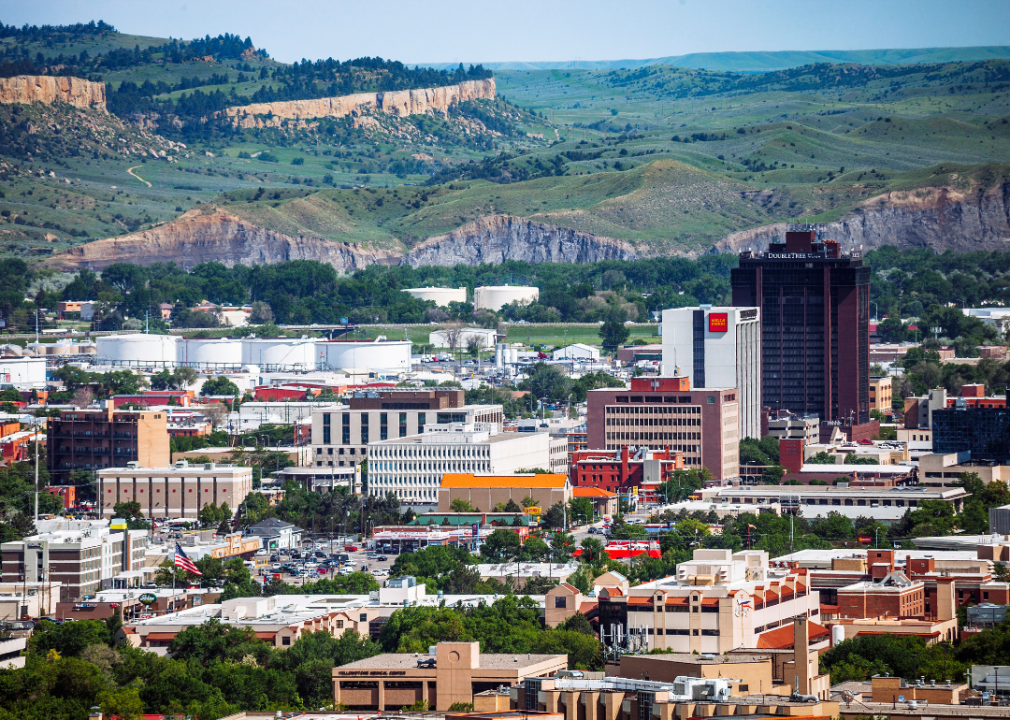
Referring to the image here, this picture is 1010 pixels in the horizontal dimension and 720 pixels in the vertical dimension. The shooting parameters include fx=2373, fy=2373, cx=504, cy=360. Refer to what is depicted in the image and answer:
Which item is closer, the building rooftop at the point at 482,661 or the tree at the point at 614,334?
the building rooftop at the point at 482,661

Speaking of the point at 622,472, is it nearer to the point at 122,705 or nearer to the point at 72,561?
the point at 72,561

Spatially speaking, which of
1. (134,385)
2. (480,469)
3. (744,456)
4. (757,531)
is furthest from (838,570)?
(134,385)

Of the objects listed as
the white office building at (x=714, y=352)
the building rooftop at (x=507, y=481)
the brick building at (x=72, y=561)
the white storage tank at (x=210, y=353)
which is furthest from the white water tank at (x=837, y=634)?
the white storage tank at (x=210, y=353)

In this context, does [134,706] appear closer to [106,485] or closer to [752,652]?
[752,652]

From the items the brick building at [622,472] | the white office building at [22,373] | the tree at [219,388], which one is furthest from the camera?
the white office building at [22,373]

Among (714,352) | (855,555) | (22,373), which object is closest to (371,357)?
(22,373)

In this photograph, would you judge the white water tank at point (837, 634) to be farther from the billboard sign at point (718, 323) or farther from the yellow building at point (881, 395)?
the yellow building at point (881, 395)
